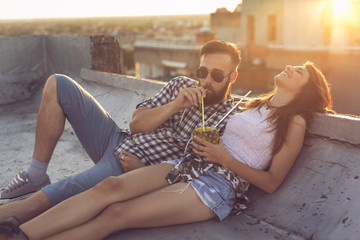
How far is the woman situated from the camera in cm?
283

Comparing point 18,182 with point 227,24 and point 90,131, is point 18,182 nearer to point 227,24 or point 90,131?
point 90,131

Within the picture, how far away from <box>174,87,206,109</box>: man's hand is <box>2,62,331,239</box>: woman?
0.32 metres

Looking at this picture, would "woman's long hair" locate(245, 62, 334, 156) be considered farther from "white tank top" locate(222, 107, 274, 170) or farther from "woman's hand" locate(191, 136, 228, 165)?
"woman's hand" locate(191, 136, 228, 165)

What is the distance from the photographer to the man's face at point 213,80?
11.8 feet

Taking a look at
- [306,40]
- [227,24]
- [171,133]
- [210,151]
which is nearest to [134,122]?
[171,133]

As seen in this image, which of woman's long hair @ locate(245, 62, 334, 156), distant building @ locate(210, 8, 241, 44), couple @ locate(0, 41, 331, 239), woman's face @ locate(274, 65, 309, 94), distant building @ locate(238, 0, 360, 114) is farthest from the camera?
distant building @ locate(210, 8, 241, 44)

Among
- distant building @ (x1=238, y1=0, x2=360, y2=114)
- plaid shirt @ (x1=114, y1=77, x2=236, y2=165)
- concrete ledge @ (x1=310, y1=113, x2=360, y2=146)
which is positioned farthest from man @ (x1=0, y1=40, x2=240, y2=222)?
distant building @ (x1=238, y1=0, x2=360, y2=114)

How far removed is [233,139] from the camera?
337cm

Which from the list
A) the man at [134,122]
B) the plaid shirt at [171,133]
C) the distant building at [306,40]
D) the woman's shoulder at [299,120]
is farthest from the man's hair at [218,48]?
the distant building at [306,40]

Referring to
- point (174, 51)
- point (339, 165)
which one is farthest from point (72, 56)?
point (174, 51)

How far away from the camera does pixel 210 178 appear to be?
10.3 ft

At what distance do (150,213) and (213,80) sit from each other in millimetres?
1225

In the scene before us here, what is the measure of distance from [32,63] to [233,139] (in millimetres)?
6277

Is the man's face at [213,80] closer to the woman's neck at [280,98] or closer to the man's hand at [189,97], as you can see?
the man's hand at [189,97]
